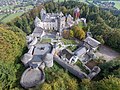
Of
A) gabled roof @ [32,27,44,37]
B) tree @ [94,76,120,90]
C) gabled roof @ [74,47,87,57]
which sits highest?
tree @ [94,76,120,90]

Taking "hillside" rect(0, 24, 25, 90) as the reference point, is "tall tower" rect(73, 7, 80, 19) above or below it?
below

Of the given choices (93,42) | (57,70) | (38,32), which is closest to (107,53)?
(93,42)

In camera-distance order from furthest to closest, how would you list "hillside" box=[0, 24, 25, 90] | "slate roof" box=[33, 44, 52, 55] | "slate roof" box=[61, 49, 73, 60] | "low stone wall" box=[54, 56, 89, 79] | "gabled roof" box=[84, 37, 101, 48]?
"gabled roof" box=[84, 37, 101, 48]
"slate roof" box=[61, 49, 73, 60]
"slate roof" box=[33, 44, 52, 55]
"low stone wall" box=[54, 56, 89, 79]
"hillside" box=[0, 24, 25, 90]

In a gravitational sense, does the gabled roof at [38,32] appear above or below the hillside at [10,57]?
below

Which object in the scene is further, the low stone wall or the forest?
the low stone wall

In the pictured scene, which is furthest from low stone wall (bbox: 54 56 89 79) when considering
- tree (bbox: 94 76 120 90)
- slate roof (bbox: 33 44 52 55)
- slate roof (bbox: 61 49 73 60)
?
tree (bbox: 94 76 120 90)

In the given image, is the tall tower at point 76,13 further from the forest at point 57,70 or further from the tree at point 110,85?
the tree at point 110,85

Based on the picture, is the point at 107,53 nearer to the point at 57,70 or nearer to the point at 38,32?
the point at 57,70

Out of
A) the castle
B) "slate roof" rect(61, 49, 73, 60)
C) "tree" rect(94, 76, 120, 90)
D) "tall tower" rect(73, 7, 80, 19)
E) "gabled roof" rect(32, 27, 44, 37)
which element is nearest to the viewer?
"tree" rect(94, 76, 120, 90)

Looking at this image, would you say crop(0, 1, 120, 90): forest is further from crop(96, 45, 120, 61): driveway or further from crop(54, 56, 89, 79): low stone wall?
crop(96, 45, 120, 61): driveway

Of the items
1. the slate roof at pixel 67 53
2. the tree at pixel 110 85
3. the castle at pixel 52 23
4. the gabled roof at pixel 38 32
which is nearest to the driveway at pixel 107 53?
the slate roof at pixel 67 53
